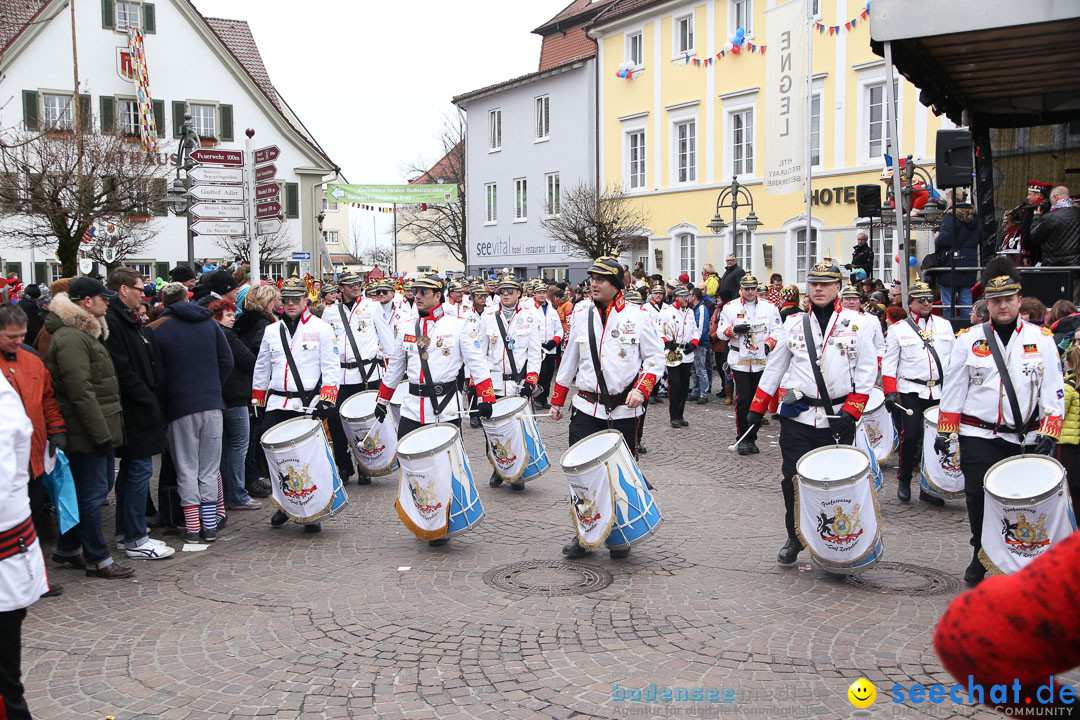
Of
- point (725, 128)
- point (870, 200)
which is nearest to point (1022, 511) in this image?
point (870, 200)

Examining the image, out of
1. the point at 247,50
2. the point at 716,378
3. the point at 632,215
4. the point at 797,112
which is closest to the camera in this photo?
the point at 797,112

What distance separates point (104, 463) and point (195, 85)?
35.4 m

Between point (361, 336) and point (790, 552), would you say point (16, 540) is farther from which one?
point (361, 336)

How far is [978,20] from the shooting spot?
27.7 feet

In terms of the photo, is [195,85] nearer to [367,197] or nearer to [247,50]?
[247,50]

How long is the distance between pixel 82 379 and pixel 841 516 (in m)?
5.22

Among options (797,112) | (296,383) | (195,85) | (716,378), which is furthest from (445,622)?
(195,85)

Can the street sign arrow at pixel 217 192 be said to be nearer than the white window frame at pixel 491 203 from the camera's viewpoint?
Yes

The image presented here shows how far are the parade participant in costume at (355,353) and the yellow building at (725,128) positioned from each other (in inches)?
607

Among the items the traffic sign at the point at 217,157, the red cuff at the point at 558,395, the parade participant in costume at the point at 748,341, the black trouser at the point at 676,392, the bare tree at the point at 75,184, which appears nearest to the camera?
the red cuff at the point at 558,395

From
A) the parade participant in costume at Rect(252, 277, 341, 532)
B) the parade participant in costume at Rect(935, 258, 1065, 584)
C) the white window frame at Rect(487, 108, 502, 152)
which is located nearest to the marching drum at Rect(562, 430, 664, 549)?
the parade participant in costume at Rect(935, 258, 1065, 584)

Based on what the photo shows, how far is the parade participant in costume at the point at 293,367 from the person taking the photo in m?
8.59

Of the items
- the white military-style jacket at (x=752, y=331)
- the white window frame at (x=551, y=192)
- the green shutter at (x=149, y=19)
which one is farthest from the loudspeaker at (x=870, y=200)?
the green shutter at (x=149, y=19)

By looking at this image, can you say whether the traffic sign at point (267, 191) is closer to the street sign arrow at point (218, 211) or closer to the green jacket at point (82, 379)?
the street sign arrow at point (218, 211)
